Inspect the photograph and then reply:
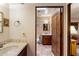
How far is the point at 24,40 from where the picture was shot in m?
3.68

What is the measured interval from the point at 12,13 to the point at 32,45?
0.99 metres

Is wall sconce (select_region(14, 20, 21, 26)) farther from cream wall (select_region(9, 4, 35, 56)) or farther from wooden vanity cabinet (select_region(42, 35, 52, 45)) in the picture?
wooden vanity cabinet (select_region(42, 35, 52, 45))

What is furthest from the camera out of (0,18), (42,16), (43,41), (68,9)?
(42,16)

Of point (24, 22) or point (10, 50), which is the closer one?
point (10, 50)

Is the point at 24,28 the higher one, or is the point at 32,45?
the point at 24,28

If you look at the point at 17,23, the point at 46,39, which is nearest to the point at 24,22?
the point at 17,23

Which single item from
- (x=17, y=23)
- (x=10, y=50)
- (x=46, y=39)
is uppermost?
(x=17, y=23)

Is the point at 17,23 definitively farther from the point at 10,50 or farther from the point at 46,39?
the point at 46,39

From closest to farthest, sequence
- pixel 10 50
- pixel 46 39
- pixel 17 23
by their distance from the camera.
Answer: pixel 10 50, pixel 17 23, pixel 46 39

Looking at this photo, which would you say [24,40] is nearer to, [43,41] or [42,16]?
[43,41]

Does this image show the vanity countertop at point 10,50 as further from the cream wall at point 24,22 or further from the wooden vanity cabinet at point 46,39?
the wooden vanity cabinet at point 46,39

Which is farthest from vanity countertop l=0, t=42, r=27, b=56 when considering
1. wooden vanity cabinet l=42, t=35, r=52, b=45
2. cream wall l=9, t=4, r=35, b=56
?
wooden vanity cabinet l=42, t=35, r=52, b=45

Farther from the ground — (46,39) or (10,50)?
(10,50)

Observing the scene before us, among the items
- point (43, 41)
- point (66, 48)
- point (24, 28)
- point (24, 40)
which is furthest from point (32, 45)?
point (43, 41)
